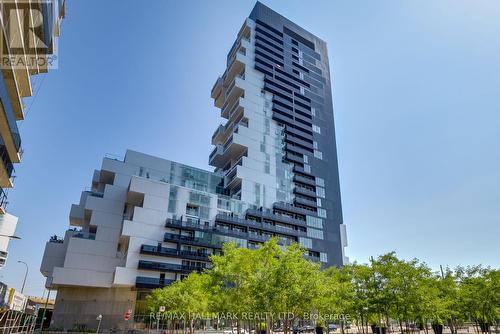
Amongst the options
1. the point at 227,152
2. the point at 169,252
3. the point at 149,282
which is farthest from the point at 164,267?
the point at 227,152

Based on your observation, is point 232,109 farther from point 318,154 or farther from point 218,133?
point 318,154

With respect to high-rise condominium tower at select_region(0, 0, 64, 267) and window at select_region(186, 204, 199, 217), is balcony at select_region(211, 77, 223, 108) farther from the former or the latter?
high-rise condominium tower at select_region(0, 0, 64, 267)

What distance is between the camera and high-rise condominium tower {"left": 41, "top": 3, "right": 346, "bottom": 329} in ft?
195

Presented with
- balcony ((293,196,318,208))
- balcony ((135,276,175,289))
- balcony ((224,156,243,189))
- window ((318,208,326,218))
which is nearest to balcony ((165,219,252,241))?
balcony ((135,276,175,289))

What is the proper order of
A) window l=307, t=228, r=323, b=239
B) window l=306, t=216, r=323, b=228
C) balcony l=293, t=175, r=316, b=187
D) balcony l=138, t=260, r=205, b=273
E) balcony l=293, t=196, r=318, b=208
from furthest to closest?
1. balcony l=293, t=175, r=316, b=187
2. balcony l=293, t=196, r=318, b=208
3. window l=306, t=216, r=323, b=228
4. window l=307, t=228, r=323, b=239
5. balcony l=138, t=260, r=205, b=273

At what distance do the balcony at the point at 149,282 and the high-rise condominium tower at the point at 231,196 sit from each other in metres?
0.18

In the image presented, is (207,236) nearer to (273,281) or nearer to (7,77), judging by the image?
(273,281)

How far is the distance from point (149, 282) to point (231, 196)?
26577 millimetres

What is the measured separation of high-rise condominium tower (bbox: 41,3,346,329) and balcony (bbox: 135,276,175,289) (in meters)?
0.18

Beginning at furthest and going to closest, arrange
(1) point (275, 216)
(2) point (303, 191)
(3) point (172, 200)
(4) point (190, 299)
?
(2) point (303, 191) < (1) point (275, 216) < (3) point (172, 200) < (4) point (190, 299)

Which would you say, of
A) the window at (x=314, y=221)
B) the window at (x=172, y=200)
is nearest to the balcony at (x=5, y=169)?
the window at (x=172, y=200)

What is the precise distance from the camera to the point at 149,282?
58.3 metres

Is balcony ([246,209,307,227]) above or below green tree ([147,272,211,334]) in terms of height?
above

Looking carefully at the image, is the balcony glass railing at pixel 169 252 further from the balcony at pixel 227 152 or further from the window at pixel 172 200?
the balcony at pixel 227 152
